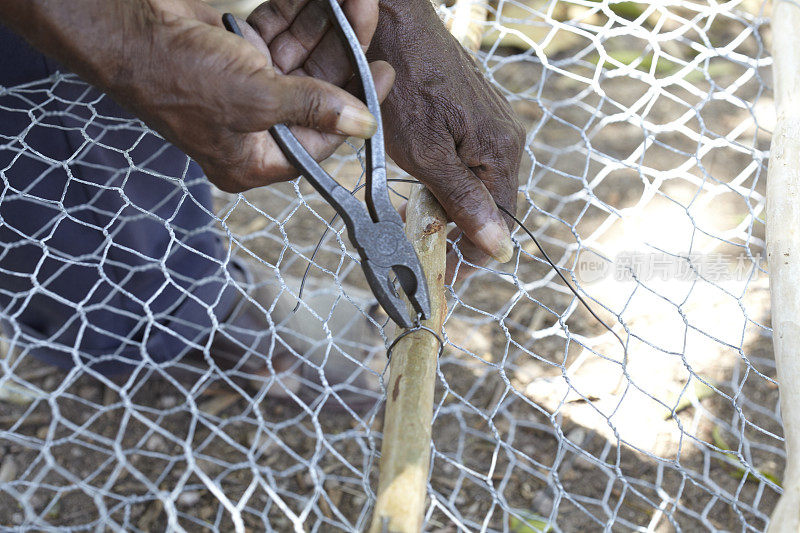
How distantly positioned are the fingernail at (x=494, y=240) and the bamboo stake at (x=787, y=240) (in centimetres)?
38

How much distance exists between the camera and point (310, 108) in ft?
2.90

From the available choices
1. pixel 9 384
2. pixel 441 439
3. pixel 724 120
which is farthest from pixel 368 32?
pixel 724 120

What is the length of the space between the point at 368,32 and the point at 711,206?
1.30 m

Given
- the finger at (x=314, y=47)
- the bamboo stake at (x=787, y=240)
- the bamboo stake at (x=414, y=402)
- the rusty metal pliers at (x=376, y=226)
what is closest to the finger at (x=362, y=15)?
the finger at (x=314, y=47)

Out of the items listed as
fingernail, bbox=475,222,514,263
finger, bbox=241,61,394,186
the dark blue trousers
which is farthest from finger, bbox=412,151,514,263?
the dark blue trousers

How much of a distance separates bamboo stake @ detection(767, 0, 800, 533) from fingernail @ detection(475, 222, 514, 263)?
0.38 meters

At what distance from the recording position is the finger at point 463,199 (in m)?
1.07

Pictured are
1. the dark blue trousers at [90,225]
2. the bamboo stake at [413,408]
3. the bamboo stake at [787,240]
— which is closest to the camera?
the bamboo stake at [413,408]

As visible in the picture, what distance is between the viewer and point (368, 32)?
1.04m

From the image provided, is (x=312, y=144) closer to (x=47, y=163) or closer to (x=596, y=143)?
(x=47, y=163)

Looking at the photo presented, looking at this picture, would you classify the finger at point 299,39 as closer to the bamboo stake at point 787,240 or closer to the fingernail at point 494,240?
the fingernail at point 494,240

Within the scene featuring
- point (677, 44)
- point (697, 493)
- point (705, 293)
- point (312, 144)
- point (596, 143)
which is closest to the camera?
point (312, 144)

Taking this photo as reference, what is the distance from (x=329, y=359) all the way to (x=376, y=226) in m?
0.79

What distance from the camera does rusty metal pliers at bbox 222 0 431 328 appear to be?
0.90 meters
